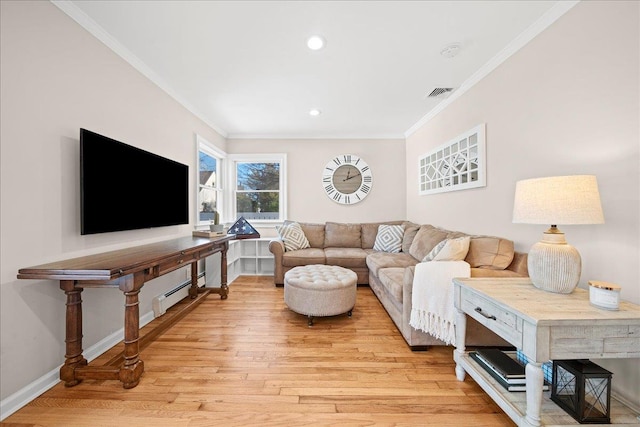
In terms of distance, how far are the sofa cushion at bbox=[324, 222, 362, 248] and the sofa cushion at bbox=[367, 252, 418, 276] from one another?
2.43 ft

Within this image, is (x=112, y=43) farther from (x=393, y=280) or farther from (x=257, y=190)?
(x=393, y=280)

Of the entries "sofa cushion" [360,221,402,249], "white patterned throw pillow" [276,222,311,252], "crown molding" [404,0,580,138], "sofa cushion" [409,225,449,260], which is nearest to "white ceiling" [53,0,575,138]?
"crown molding" [404,0,580,138]

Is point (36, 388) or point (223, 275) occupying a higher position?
point (223, 275)

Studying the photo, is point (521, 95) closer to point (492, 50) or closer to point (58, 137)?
point (492, 50)

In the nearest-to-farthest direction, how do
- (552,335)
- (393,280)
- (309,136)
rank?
(552,335) → (393,280) → (309,136)

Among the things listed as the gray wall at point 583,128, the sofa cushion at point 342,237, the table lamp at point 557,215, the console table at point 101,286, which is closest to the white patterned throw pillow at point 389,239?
the sofa cushion at point 342,237


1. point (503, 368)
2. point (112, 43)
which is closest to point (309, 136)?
point (112, 43)

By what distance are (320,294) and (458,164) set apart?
2.14m

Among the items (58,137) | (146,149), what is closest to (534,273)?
(58,137)

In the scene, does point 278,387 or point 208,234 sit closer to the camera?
point 278,387

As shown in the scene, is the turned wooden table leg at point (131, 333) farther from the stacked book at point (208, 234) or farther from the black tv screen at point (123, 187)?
the stacked book at point (208, 234)

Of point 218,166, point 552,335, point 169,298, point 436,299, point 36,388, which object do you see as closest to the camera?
point 552,335

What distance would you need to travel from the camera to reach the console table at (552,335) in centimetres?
116

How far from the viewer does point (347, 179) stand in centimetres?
473
